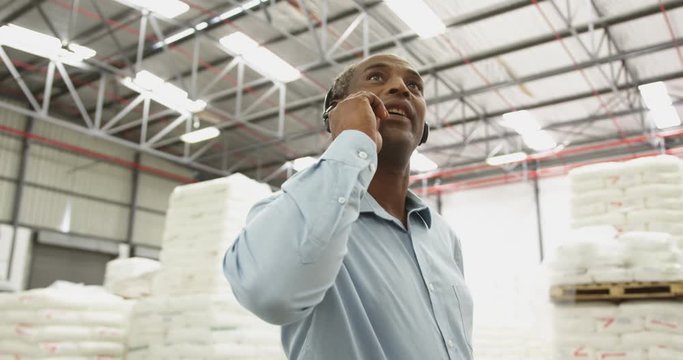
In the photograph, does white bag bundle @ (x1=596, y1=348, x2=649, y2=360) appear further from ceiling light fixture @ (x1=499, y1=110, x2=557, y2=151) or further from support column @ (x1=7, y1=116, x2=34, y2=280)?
support column @ (x1=7, y1=116, x2=34, y2=280)

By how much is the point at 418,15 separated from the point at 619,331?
5477 millimetres

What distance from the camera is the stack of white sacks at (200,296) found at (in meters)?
5.33

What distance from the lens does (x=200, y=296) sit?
5480 mm

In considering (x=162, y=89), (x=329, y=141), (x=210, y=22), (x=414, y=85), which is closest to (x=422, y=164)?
(x=329, y=141)

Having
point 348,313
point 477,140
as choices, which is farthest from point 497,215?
point 348,313

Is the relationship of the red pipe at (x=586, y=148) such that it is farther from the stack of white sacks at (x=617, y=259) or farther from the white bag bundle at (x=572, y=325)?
the white bag bundle at (x=572, y=325)

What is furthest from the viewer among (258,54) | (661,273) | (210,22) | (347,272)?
(210,22)

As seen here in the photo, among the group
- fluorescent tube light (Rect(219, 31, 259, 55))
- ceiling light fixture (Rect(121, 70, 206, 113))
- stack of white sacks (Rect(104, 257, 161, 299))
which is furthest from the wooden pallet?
ceiling light fixture (Rect(121, 70, 206, 113))

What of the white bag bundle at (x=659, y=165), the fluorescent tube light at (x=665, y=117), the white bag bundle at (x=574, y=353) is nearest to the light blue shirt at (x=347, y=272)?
the white bag bundle at (x=574, y=353)

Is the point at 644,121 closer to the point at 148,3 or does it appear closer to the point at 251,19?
the point at 251,19

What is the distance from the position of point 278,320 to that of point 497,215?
1721cm

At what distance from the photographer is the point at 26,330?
212 inches

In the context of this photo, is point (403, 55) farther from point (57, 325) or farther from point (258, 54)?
point (57, 325)

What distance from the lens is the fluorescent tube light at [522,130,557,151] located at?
13586 mm
